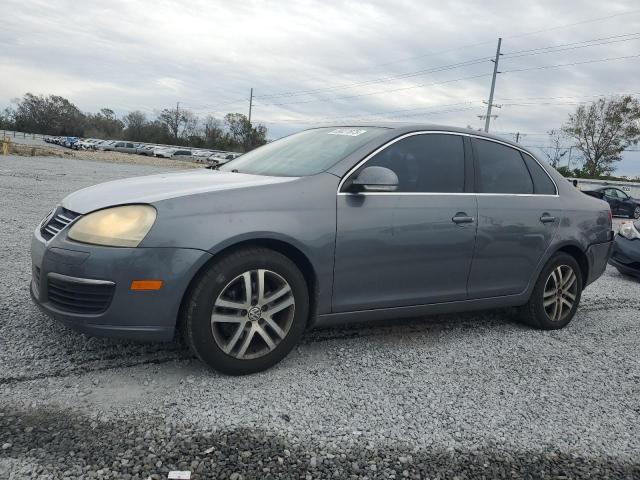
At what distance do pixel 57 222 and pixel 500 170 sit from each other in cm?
331

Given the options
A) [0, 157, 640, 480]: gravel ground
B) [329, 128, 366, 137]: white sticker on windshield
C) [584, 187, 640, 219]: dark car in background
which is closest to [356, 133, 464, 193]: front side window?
[329, 128, 366, 137]: white sticker on windshield

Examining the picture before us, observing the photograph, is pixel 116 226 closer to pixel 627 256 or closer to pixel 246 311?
pixel 246 311

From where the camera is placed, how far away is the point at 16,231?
23.8ft

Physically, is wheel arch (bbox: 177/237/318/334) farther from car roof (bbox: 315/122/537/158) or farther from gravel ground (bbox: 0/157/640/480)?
car roof (bbox: 315/122/537/158)

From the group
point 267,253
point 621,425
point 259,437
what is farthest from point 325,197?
point 621,425

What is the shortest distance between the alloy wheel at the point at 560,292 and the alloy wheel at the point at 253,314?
2.57 metres

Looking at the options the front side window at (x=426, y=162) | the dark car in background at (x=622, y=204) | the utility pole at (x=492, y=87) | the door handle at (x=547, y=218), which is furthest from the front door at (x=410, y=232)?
the utility pole at (x=492, y=87)

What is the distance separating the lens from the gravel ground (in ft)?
7.99

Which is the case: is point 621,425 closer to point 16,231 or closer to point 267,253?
point 267,253

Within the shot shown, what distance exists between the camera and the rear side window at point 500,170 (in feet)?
14.3

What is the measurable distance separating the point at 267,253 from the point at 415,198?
3.98 feet

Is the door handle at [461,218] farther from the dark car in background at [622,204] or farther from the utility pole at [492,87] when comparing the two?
the utility pole at [492,87]

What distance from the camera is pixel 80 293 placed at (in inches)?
116

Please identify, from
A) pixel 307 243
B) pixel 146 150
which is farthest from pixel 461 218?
pixel 146 150
